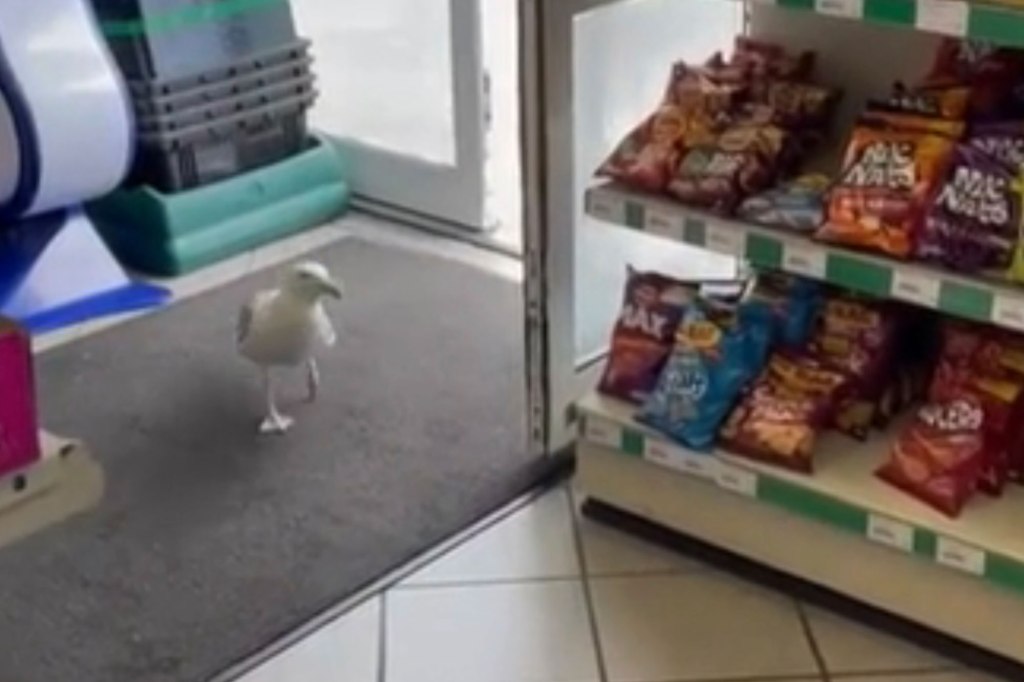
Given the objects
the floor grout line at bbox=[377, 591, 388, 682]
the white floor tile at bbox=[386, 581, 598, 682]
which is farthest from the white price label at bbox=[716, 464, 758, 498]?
the floor grout line at bbox=[377, 591, 388, 682]

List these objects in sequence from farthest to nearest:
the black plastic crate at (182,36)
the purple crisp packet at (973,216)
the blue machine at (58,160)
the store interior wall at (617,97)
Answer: the black plastic crate at (182,36), the blue machine at (58,160), the store interior wall at (617,97), the purple crisp packet at (973,216)

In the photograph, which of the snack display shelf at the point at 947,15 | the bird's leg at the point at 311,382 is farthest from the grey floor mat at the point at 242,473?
the snack display shelf at the point at 947,15

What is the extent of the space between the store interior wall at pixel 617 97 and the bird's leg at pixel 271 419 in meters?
0.55

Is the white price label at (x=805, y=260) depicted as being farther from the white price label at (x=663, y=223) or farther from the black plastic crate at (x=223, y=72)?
the black plastic crate at (x=223, y=72)

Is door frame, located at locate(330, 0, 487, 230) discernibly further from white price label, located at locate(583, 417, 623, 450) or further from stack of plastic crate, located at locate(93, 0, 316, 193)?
white price label, located at locate(583, 417, 623, 450)

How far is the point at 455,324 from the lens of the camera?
3.51m

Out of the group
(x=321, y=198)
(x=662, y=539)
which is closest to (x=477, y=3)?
(x=321, y=198)

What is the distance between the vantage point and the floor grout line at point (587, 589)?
2.43 meters

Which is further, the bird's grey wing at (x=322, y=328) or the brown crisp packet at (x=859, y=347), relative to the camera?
the bird's grey wing at (x=322, y=328)

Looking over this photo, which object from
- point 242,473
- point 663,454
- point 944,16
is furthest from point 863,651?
point 242,473

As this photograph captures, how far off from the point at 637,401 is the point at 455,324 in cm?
85

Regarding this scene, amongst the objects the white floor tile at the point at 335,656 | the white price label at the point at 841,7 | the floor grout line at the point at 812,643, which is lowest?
the white floor tile at the point at 335,656

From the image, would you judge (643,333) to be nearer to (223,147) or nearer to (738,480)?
(738,480)

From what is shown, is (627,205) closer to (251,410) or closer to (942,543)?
(942,543)
